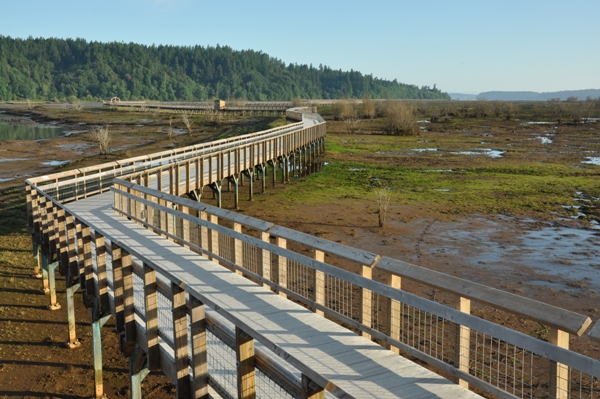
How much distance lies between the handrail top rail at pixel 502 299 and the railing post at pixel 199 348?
1.77 m

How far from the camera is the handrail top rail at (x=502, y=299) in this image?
13.2ft

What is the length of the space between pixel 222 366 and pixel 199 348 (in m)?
0.98

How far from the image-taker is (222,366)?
265 inches

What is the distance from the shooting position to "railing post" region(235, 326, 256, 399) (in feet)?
16.4

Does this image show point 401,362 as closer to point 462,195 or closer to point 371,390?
point 371,390

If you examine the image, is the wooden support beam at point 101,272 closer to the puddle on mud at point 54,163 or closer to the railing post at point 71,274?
the railing post at point 71,274

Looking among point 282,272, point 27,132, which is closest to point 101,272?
point 282,272

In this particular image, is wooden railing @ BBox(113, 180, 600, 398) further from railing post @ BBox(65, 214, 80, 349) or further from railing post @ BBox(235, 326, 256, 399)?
railing post @ BBox(65, 214, 80, 349)

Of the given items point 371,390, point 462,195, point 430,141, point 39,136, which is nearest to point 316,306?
point 371,390

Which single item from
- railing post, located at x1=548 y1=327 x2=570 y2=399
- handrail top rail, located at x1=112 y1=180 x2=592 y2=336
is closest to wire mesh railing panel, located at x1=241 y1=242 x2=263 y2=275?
handrail top rail, located at x1=112 y1=180 x2=592 y2=336

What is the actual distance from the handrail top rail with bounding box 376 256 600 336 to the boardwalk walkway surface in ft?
2.60

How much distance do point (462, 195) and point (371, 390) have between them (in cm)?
2342

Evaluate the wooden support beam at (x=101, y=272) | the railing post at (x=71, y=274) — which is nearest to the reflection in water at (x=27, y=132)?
the railing post at (x=71, y=274)

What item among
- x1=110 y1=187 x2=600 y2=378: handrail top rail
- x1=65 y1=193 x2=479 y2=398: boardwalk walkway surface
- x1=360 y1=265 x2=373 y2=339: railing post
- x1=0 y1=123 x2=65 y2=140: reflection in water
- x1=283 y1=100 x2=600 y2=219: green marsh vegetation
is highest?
x1=110 y1=187 x2=600 y2=378: handrail top rail
